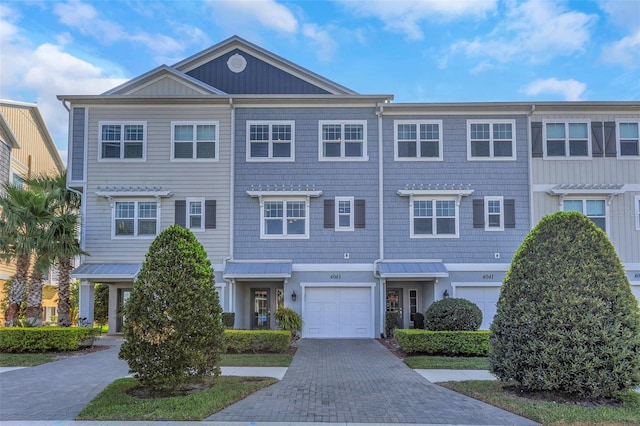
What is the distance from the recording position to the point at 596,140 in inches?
762

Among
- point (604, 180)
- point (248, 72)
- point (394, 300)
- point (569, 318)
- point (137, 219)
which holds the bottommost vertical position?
point (394, 300)

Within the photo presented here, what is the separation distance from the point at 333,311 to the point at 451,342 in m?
6.27

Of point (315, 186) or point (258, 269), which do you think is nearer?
point (258, 269)

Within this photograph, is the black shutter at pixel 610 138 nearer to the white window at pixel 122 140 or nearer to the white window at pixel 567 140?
the white window at pixel 567 140

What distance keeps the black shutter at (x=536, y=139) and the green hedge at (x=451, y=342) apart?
28.4ft

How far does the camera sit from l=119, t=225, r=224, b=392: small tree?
27.0 ft

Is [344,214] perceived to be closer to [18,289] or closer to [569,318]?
[18,289]

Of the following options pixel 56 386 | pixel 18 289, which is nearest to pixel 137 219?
pixel 18 289

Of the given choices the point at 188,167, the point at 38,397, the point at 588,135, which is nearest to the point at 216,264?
the point at 188,167

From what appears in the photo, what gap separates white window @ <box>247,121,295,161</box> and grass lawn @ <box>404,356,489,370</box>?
368 inches

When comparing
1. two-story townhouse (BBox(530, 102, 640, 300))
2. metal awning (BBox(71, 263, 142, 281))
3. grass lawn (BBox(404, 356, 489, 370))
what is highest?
two-story townhouse (BBox(530, 102, 640, 300))

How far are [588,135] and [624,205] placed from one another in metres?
2.91

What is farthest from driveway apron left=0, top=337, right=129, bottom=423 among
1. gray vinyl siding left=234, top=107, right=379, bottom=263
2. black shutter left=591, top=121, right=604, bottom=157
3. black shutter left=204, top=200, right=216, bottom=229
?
black shutter left=591, top=121, right=604, bottom=157

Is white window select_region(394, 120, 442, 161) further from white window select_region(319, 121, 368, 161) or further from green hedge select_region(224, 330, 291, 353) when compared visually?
green hedge select_region(224, 330, 291, 353)
